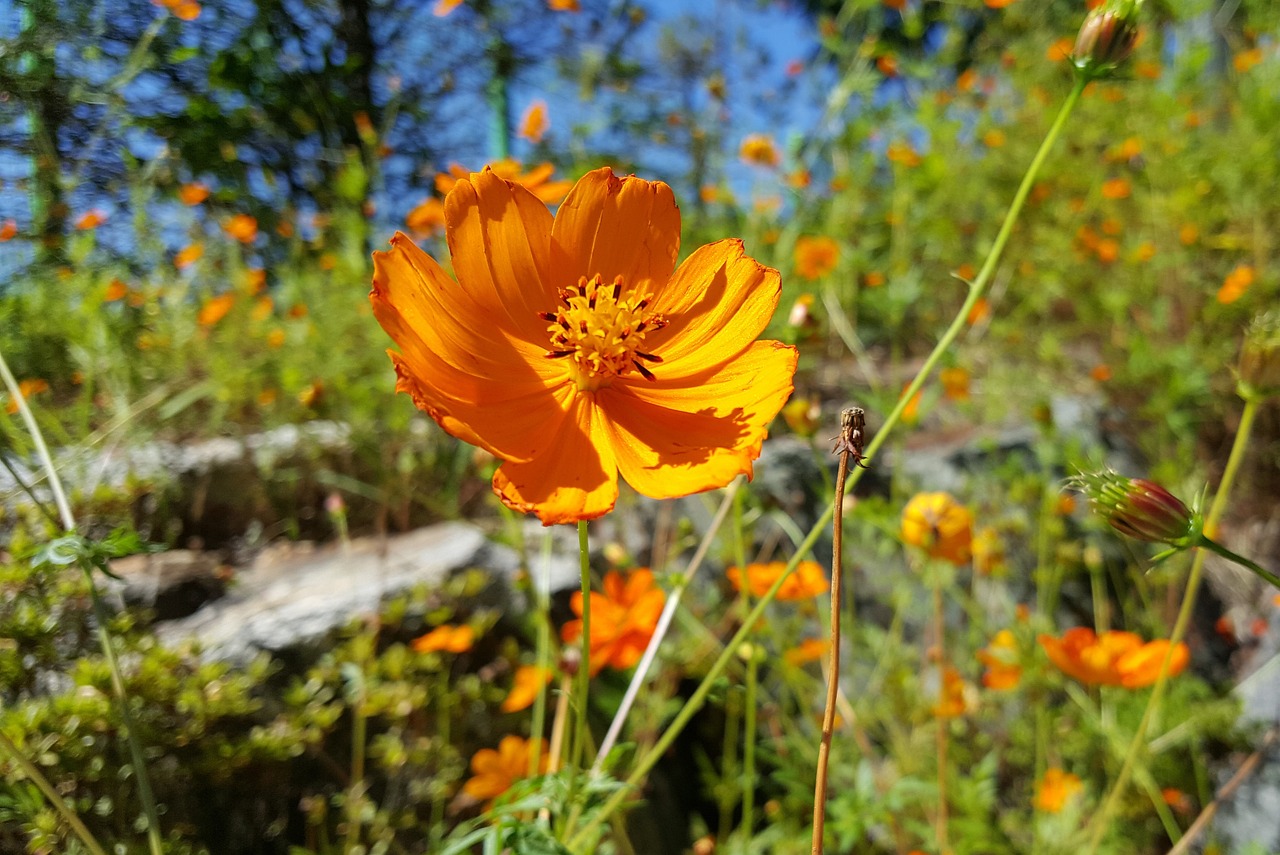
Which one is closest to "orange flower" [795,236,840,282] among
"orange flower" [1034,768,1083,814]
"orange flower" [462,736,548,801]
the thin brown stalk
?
"orange flower" [1034,768,1083,814]

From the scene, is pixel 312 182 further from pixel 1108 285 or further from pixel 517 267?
pixel 1108 285

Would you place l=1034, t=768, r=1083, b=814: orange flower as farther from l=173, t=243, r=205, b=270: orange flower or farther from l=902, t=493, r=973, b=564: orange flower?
l=173, t=243, r=205, b=270: orange flower

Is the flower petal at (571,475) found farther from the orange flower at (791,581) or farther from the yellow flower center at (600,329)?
the orange flower at (791,581)

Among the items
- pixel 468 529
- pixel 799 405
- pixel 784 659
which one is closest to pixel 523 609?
pixel 468 529

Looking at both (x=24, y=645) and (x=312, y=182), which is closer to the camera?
(x=24, y=645)

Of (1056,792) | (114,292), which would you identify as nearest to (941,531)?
(1056,792)
